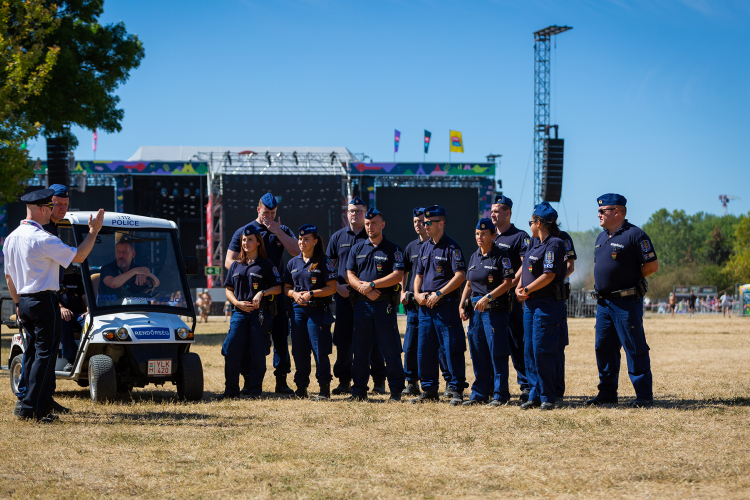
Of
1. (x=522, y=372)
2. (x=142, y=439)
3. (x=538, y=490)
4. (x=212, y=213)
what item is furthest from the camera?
(x=212, y=213)

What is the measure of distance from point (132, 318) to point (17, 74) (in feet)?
31.3

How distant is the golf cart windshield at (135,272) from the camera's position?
306 inches

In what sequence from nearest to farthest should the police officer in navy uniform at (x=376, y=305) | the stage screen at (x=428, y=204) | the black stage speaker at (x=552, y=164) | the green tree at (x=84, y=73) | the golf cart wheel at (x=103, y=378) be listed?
the golf cart wheel at (x=103, y=378), the police officer in navy uniform at (x=376, y=305), the green tree at (x=84, y=73), the black stage speaker at (x=552, y=164), the stage screen at (x=428, y=204)

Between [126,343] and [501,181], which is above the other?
[501,181]

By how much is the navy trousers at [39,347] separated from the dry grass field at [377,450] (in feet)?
0.63

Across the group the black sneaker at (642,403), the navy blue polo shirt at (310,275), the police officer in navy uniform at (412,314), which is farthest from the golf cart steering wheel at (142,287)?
the black sneaker at (642,403)

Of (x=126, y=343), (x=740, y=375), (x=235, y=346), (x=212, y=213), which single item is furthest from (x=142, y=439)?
(x=212, y=213)

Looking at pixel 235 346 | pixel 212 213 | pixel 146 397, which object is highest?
pixel 212 213

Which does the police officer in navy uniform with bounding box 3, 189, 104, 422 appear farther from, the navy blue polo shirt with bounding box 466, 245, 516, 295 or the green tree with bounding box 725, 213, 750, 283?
the green tree with bounding box 725, 213, 750, 283

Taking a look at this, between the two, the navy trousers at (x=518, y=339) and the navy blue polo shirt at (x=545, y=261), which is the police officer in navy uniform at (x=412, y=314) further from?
the navy blue polo shirt at (x=545, y=261)

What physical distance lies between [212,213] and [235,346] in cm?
2973

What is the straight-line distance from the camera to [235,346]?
26.5 feet

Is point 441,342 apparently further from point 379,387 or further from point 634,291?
point 634,291

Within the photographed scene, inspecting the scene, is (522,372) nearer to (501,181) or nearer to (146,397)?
(146,397)
